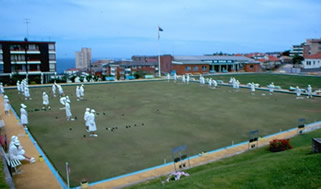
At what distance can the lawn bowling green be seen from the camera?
34.6ft

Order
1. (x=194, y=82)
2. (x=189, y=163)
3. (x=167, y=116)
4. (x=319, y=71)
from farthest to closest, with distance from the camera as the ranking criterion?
(x=319, y=71) < (x=194, y=82) < (x=167, y=116) < (x=189, y=163)

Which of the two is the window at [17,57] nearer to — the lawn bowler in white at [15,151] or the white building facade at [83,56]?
the lawn bowler in white at [15,151]

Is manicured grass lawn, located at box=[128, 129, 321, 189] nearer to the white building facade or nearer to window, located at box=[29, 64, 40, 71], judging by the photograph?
window, located at box=[29, 64, 40, 71]

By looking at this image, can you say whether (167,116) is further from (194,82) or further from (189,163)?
(194,82)

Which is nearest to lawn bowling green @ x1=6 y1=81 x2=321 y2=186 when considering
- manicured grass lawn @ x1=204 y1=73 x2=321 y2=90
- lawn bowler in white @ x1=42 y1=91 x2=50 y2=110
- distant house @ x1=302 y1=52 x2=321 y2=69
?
lawn bowler in white @ x1=42 y1=91 x2=50 y2=110

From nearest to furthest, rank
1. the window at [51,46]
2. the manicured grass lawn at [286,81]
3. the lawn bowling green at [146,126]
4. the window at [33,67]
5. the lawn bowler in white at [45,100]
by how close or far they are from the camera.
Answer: the lawn bowling green at [146,126], the lawn bowler in white at [45,100], the manicured grass lawn at [286,81], the window at [33,67], the window at [51,46]

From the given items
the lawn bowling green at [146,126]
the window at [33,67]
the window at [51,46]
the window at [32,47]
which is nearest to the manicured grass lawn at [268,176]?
the lawn bowling green at [146,126]

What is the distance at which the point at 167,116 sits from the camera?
1766 cm

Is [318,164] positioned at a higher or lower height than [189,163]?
higher

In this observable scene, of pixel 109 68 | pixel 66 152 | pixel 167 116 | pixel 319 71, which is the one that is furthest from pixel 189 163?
pixel 109 68

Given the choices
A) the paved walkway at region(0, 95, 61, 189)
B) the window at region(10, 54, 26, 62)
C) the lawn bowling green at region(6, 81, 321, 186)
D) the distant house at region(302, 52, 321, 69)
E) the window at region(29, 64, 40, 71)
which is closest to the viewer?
the paved walkway at region(0, 95, 61, 189)

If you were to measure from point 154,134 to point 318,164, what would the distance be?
8086mm

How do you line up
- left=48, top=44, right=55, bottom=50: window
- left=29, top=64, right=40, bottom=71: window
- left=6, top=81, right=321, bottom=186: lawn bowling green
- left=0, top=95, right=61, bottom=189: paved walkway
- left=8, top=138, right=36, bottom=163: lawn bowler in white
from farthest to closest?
left=48, top=44, right=55, bottom=50: window < left=29, top=64, right=40, bottom=71: window < left=6, top=81, right=321, bottom=186: lawn bowling green < left=8, top=138, right=36, bottom=163: lawn bowler in white < left=0, top=95, right=61, bottom=189: paved walkway

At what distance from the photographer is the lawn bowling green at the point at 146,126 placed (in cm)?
1054
